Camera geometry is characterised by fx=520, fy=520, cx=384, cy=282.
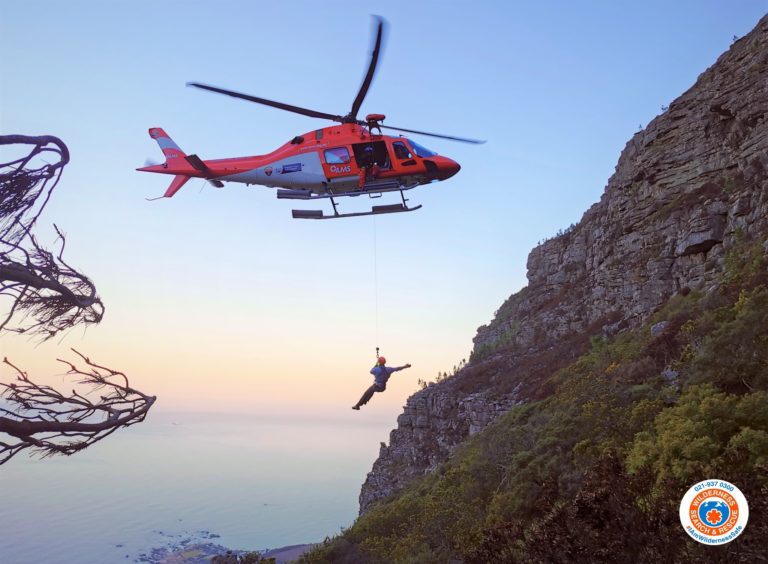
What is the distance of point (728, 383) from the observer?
11781 mm

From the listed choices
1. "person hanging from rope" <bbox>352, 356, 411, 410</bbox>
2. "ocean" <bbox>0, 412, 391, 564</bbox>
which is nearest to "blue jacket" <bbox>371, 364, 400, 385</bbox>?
"person hanging from rope" <bbox>352, 356, 411, 410</bbox>

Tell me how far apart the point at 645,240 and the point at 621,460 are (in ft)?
62.7

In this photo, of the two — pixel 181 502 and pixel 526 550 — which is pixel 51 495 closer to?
pixel 181 502

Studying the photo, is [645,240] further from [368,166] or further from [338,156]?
[338,156]

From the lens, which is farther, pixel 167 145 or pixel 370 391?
pixel 167 145

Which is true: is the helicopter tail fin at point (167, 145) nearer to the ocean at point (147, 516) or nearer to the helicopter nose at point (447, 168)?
the helicopter nose at point (447, 168)

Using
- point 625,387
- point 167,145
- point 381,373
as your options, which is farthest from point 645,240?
point 167,145

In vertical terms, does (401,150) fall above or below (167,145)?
below

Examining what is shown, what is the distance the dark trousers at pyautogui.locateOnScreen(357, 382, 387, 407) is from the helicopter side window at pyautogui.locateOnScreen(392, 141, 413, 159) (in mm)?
6845

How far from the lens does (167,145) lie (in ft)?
55.8

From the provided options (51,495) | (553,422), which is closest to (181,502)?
(51,495)

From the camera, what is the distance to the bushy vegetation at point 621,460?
638 centimetres

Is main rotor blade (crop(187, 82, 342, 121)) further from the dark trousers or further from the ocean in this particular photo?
the ocean

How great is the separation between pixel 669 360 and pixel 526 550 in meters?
11.1
